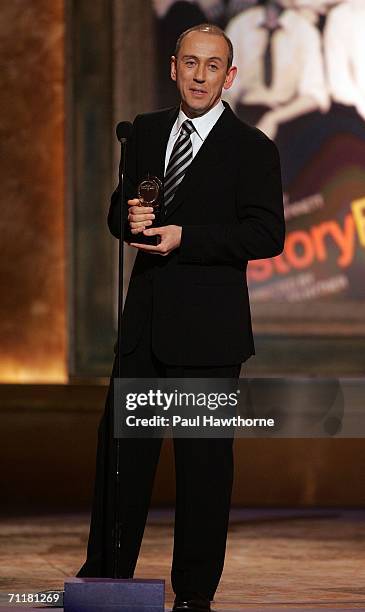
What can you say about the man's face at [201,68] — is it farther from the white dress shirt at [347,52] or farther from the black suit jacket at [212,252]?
the white dress shirt at [347,52]

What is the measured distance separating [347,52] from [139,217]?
3.42 metres

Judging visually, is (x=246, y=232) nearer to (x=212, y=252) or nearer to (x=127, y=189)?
(x=212, y=252)

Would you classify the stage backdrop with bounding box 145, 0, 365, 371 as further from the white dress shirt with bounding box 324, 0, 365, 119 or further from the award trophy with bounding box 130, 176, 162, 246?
the award trophy with bounding box 130, 176, 162, 246

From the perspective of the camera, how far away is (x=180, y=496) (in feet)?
12.0

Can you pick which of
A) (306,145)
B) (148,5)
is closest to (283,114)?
(306,145)

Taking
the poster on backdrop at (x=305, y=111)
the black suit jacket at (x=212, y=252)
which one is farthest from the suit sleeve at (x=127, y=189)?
the poster on backdrop at (x=305, y=111)

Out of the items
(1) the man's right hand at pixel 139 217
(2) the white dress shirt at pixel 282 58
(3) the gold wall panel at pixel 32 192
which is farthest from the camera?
(3) the gold wall panel at pixel 32 192

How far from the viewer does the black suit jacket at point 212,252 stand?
11.8 ft

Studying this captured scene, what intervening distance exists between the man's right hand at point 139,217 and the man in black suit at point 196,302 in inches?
0.8

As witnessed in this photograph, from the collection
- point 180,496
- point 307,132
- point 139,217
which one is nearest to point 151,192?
point 139,217

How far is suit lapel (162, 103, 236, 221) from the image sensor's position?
3.66 meters

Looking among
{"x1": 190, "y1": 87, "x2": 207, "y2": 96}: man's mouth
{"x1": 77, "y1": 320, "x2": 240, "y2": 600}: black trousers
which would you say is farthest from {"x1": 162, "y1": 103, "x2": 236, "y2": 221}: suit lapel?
{"x1": 77, "y1": 320, "x2": 240, "y2": 600}: black trousers

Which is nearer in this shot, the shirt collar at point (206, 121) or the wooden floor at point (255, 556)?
the shirt collar at point (206, 121)

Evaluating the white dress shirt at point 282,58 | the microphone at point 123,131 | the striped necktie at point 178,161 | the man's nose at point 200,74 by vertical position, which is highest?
the white dress shirt at point 282,58
